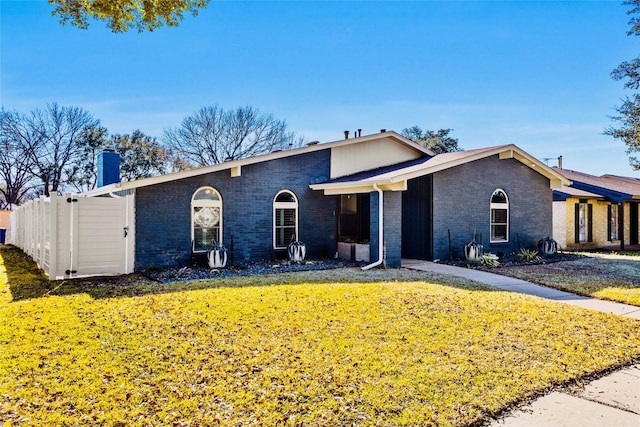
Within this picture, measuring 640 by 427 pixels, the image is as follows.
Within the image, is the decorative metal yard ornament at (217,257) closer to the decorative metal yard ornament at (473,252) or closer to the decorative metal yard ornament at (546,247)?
the decorative metal yard ornament at (473,252)

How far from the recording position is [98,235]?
10469mm

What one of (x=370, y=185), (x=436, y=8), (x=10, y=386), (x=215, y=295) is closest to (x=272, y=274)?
(x=215, y=295)

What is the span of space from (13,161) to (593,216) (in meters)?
37.5

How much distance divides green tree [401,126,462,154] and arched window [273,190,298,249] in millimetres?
24402

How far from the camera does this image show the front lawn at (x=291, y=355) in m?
3.75

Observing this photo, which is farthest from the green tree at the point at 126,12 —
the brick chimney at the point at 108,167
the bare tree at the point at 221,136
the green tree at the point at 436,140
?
the green tree at the point at 436,140

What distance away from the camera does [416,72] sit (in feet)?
55.6

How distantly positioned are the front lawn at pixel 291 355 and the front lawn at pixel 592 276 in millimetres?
1856

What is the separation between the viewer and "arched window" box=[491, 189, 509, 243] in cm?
1519

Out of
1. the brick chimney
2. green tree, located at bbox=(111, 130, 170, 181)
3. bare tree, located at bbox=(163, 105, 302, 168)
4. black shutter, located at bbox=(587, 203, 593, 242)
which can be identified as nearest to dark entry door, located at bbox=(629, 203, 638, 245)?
black shutter, located at bbox=(587, 203, 593, 242)

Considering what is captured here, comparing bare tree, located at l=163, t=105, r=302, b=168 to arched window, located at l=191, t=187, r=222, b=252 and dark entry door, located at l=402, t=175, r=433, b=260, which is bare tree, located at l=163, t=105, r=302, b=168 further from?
arched window, located at l=191, t=187, r=222, b=252

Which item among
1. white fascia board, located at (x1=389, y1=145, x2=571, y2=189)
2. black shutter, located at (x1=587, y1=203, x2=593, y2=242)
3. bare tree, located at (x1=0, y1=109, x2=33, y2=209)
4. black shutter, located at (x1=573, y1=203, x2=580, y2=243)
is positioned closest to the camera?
white fascia board, located at (x1=389, y1=145, x2=571, y2=189)

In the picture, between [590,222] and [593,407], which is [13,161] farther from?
[593,407]

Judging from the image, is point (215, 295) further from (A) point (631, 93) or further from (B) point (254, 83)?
(B) point (254, 83)
